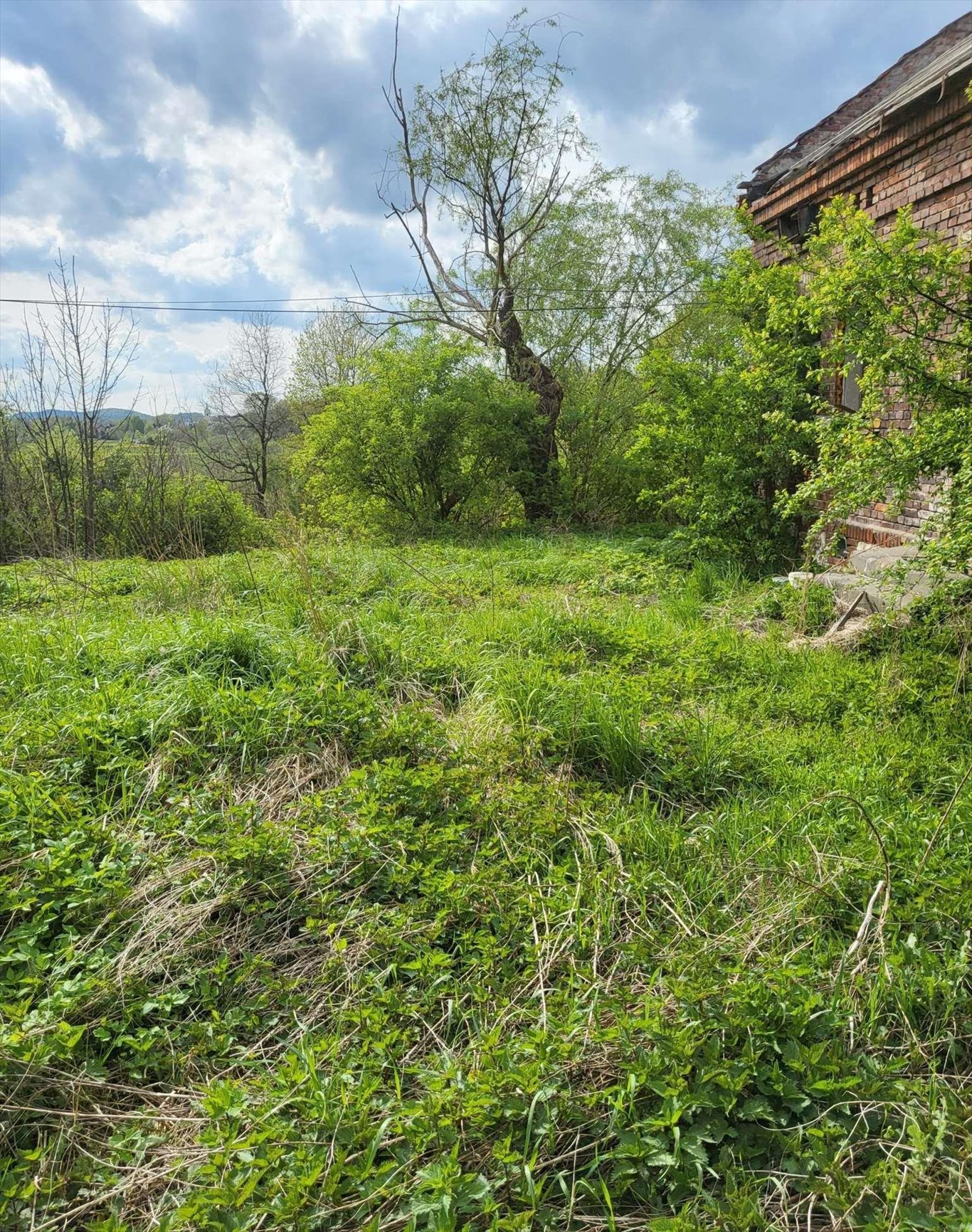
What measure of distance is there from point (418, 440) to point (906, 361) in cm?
910

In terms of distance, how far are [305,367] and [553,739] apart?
2532cm

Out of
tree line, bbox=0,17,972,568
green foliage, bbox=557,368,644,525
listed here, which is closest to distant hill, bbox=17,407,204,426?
tree line, bbox=0,17,972,568

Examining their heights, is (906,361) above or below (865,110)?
below

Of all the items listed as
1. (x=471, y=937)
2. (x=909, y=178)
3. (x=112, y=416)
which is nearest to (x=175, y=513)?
(x=112, y=416)

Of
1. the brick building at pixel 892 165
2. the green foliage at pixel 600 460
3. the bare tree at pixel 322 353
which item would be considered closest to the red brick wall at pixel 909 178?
the brick building at pixel 892 165

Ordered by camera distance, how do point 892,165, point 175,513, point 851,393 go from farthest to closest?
point 175,513 < point 851,393 < point 892,165

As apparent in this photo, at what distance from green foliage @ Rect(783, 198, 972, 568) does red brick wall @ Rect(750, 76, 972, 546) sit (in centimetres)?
124

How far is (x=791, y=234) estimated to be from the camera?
9320 millimetres

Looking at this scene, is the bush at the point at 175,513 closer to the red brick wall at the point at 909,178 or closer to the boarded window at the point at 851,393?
the boarded window at the point at 851,393

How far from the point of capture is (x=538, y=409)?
1427 cm

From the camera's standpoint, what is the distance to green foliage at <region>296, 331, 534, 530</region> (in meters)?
12.8

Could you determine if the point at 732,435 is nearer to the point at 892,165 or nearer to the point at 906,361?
the point at 892,165

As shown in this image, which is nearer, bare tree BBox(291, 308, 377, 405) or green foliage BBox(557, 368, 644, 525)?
green foliage BBox(557, 368, 644, 525)

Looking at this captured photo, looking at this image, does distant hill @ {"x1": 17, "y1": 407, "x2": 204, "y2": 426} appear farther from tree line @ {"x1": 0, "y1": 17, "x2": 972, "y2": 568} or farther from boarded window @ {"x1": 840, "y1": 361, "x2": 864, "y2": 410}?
boarded window @ {"x1": 840, "y1": 361, "x2": 864, "y2": 410}
